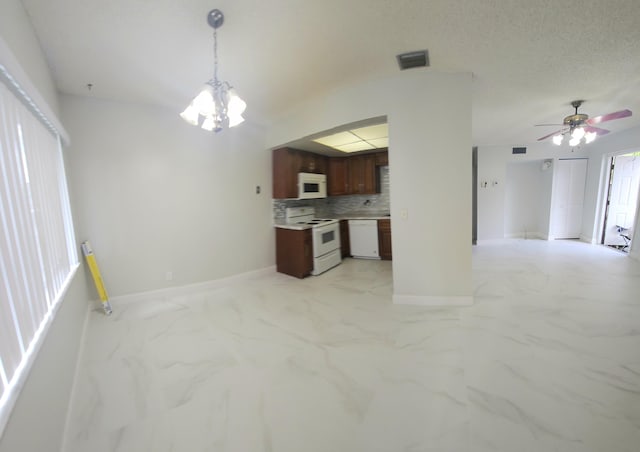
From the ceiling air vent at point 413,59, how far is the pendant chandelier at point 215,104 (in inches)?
58.1

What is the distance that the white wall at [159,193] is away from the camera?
9.61ft

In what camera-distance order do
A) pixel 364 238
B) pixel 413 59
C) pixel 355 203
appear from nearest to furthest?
pixel 413 59
pixel 364 238
pixel 355 203

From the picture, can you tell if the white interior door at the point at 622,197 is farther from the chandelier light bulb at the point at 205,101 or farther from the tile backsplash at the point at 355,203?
the chandelier light bulb at the point at 205,101

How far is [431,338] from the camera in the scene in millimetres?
2254

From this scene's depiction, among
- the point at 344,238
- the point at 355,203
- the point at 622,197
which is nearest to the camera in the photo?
the point at 344,238

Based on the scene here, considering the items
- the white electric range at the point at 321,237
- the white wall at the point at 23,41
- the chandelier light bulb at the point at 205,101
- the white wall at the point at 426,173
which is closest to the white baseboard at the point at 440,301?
the white wall at the point at 426,173

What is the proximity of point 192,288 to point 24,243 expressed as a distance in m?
2.43

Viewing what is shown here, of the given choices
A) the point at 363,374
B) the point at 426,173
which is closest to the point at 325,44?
the point at 426,173

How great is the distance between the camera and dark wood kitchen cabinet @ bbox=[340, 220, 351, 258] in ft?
17.0

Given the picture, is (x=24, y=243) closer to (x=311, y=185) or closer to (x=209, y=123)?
(x=209, y=123)

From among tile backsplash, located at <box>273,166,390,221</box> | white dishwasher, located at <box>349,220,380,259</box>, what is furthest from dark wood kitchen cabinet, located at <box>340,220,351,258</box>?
tile backsplash, located at <box>273,166,390,221</box>

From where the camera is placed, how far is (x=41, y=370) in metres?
1.18

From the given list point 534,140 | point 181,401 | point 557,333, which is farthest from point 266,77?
point 534,140

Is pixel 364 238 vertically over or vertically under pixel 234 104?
under
